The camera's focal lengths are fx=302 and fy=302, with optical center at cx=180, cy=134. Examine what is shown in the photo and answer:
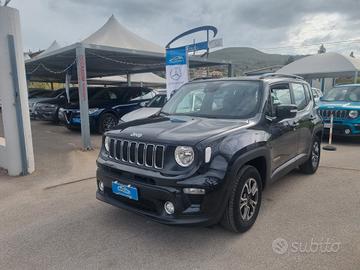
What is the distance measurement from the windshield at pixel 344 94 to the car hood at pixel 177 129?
282 inches

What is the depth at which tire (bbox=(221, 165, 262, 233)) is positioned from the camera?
122 inches

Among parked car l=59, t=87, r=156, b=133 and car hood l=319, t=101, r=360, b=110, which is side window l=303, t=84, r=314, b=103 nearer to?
car hood l=319, t=101, r=360, b=110

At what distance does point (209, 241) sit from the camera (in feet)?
10.6

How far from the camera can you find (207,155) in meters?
2.87

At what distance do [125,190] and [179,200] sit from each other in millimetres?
678

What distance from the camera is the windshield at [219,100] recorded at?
3.82 metres

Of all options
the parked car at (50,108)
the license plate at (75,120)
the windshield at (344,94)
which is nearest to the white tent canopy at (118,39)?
the parked car at (50,108)

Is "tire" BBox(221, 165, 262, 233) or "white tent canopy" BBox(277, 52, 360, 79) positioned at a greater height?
"white tent canopy" BBox(277, 52, 360, 79)

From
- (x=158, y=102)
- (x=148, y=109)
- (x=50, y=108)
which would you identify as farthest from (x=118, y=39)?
(x=148, y=109)

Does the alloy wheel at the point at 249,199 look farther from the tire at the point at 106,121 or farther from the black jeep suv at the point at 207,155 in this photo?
the tire at the point at 106,121

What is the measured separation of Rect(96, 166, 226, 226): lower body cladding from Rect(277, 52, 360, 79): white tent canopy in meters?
20.5

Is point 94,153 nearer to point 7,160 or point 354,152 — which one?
point 7,160

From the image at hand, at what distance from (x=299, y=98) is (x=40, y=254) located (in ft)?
14.3

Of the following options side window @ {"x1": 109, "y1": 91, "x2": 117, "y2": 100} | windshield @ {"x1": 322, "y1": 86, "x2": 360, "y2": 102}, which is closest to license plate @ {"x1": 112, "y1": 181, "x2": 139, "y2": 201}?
side window @ {"x1": 109, "y1": 91, "x2": 117, "y2": 100}
